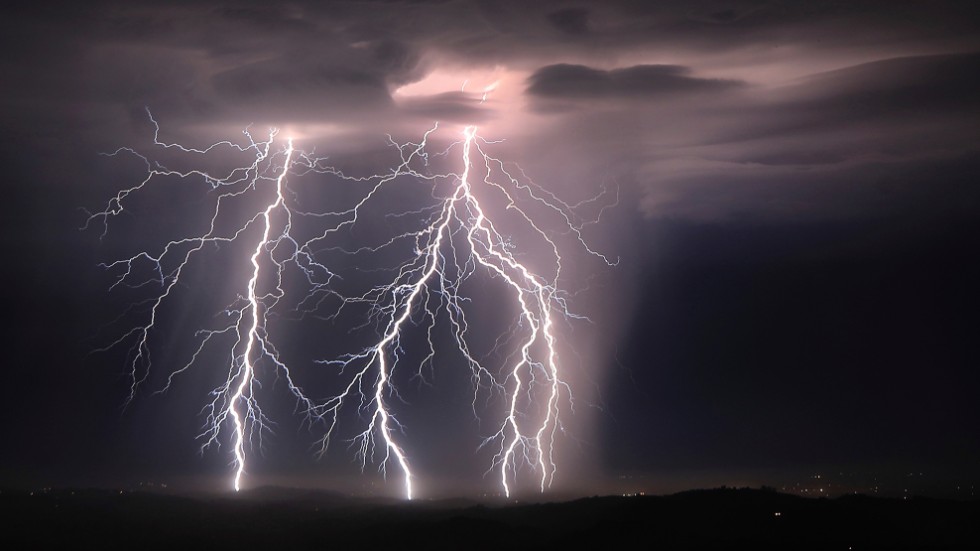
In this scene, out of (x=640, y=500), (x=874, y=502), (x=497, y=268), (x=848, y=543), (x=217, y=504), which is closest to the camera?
(x=497, y=268)

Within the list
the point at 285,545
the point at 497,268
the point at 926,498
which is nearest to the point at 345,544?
the point at 285,545

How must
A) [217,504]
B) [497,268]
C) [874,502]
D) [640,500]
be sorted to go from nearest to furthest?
[497,268] → [874,502] → [640,500] → [217,504]

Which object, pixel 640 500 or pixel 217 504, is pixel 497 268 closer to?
pixel 640 500

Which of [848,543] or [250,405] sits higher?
[250,405]

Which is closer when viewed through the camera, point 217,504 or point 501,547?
point 501,547

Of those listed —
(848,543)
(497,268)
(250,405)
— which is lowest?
(848,543)

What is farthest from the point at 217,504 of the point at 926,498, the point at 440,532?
the point at 926,498
